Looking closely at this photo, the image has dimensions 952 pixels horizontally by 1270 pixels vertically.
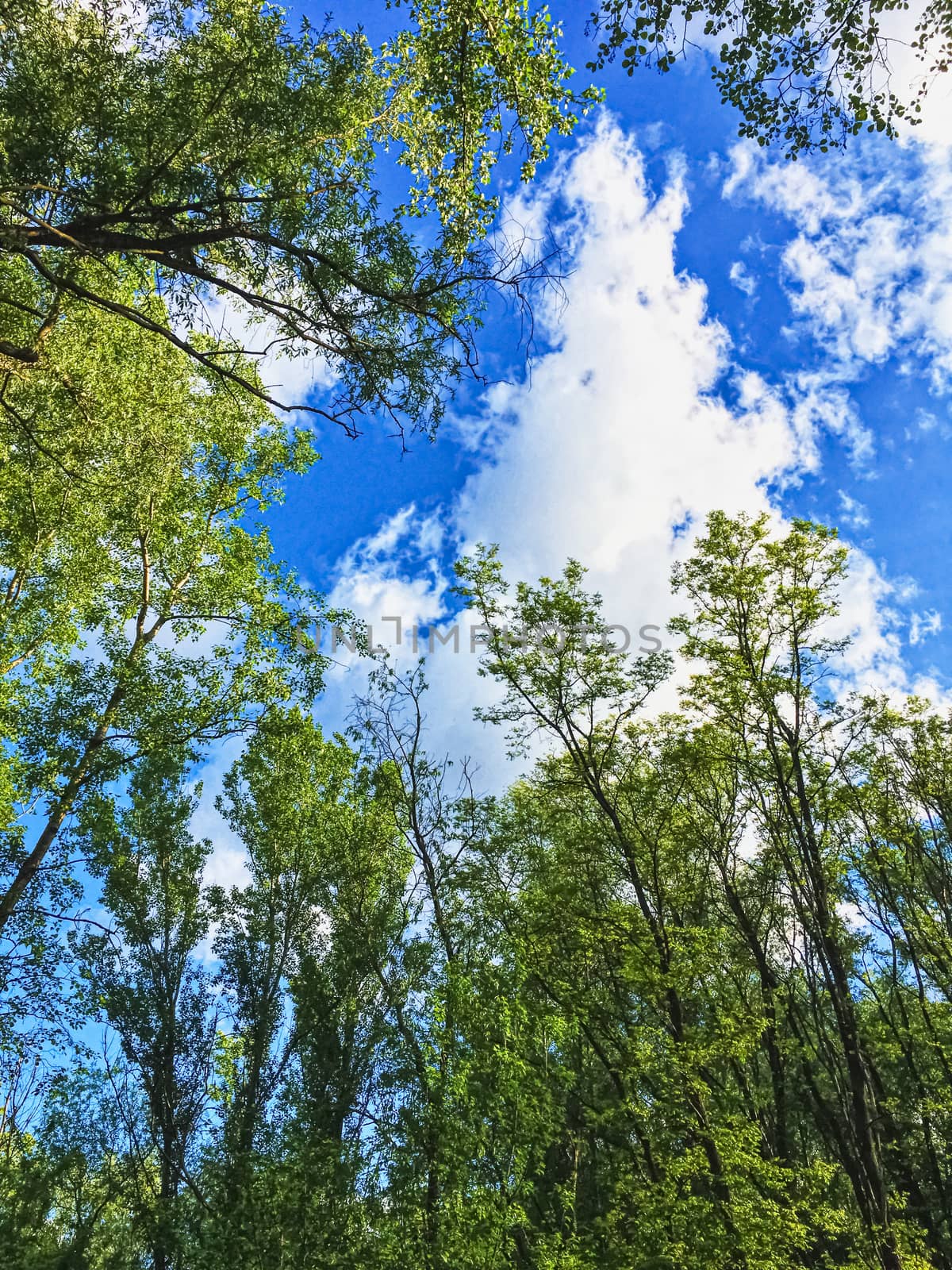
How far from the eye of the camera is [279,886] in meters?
16.6

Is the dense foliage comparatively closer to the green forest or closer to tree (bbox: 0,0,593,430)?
the green forest

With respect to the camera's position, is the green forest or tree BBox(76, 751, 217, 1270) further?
tree BBox(76, 751, 217, 1270)

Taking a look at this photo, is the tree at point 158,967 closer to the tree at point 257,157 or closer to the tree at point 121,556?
the tree at point 121,556

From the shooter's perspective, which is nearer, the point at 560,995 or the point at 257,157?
the point at 257,157

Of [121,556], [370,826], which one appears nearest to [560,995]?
[370,826]

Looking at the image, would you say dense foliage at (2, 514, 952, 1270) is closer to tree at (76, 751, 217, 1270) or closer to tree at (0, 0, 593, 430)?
tree at (76, 751, 217, 1270)

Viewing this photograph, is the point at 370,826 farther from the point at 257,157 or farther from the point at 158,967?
the point at 257,157

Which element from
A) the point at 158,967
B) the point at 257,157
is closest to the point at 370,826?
the point at 158,967

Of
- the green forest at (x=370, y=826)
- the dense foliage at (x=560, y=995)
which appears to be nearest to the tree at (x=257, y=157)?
the green forest at (x=370, y=826)

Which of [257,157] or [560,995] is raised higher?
[257,157]

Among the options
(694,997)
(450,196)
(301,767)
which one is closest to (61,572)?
(301,767)

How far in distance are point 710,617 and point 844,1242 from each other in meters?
12.3

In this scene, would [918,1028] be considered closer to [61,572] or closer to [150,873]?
[150,873]

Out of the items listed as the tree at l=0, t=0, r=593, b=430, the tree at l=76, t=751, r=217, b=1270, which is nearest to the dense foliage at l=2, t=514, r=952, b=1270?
the tree at l=76, t=751, r=217, b=1270
